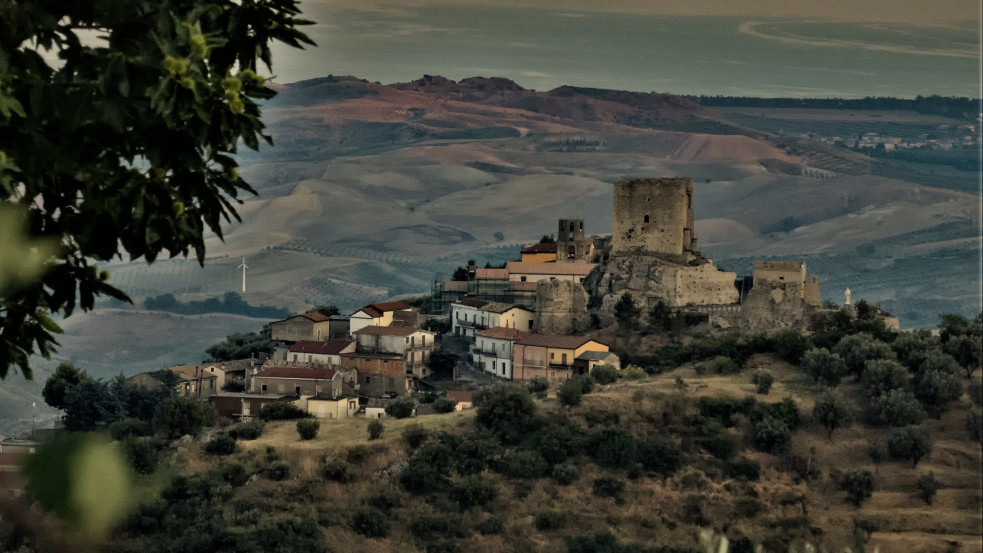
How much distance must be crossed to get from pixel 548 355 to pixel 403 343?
324cm

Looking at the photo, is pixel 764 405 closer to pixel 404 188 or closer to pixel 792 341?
pixel 792 341

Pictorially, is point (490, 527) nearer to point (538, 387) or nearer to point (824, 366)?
point (538, 387)

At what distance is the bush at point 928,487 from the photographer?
24.3m

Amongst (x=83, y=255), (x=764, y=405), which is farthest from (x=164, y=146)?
(x=764, y=405)

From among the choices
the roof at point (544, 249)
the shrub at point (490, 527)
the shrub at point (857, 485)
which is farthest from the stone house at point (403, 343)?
the shrub at point (857, 485)

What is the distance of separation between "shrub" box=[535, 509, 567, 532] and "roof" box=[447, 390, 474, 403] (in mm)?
6091

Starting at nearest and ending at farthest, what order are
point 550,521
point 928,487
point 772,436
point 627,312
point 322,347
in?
point 928,487, point 550,521, point 772,436, point 627,312, point 322,347

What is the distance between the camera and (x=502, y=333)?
3238 cm

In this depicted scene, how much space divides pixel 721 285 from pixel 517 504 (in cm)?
852

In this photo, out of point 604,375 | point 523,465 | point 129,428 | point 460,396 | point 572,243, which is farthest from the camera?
point 572,243

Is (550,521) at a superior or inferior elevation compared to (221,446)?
inferior

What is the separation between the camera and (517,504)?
1008 inches

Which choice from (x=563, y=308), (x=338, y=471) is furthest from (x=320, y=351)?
(x=338, y=471)

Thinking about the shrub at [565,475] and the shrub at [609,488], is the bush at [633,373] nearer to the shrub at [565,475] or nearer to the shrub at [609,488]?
the shrub at [565,475]
